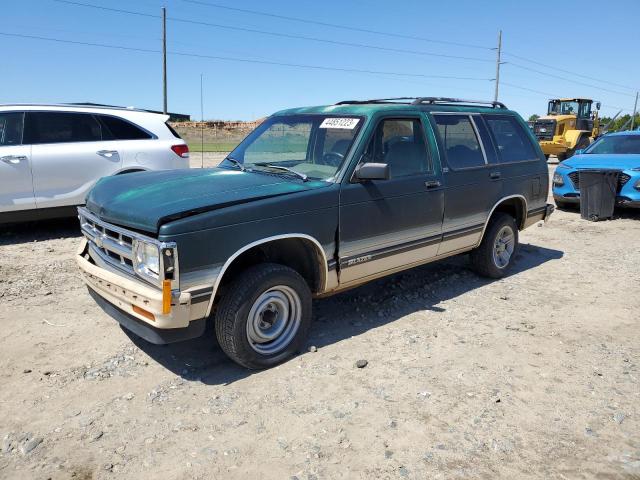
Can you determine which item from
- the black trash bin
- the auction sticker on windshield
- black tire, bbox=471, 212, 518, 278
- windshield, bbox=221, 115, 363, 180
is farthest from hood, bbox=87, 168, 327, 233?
the black trash bin

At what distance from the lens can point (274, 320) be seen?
12.6ft

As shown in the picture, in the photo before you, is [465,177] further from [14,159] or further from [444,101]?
[14,159]

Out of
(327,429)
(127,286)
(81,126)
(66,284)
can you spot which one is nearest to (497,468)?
(327,429)

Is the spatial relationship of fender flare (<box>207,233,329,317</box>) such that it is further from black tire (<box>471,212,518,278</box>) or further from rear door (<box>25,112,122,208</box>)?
rear door (<box>25,112,122,208</box>)

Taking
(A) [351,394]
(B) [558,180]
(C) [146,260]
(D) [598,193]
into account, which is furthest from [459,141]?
(B) [558,180]

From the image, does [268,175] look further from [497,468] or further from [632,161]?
[632,161]

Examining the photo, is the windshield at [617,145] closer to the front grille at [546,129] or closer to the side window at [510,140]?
the side window at [510,140]

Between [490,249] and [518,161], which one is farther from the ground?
[518,161]

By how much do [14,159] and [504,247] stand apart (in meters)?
6.43

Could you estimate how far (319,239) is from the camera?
387 cm

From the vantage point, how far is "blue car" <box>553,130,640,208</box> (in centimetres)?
931

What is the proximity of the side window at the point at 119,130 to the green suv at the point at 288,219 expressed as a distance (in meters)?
3.45

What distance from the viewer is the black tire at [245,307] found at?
347cm

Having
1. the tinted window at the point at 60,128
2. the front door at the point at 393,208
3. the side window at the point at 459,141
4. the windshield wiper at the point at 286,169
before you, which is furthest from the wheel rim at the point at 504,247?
the tinted window at the point at 60,128
